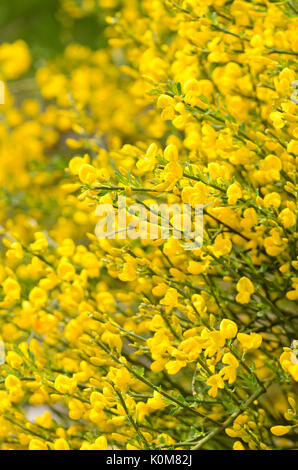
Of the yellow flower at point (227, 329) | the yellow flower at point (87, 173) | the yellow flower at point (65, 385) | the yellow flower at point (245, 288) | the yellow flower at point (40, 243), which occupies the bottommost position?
the yellow flower at point (65, 385)

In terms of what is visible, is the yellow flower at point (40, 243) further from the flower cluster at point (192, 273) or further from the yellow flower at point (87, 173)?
the yellow flower at point (87, 173)

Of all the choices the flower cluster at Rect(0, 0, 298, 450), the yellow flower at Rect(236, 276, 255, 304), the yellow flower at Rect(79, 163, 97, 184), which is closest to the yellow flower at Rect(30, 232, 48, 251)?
the flower cluster at Rect(0, 0, 298, 450)

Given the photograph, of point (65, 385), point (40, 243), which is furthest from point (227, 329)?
point (40, 243)

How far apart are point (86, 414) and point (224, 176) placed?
485 mm

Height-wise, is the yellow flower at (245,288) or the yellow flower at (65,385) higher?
the yellow flower at (245,288)

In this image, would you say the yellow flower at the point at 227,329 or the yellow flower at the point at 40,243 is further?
the yellow flower at the point at 40,243

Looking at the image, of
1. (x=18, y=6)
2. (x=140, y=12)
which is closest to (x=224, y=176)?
(x=140, y=12)

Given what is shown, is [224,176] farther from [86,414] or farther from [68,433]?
[68,433]

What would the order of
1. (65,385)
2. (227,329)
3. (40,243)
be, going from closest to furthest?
(227,329) → (65,385) → (40,243)

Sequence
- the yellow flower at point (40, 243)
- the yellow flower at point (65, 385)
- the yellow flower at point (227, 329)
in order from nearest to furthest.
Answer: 1. the yellow flower at point (227, 329)
2. the yellow flower at point (65, 385)
3. the yellow flower at point (40, 243)

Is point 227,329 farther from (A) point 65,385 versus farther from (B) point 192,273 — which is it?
(A) point 65,385

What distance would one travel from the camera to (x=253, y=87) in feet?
3.69

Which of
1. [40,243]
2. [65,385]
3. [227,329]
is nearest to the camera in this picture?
[227,329]

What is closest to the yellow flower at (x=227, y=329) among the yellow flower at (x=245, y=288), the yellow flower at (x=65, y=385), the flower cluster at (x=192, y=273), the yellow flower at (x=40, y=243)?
the flower cluster at (x=192, y=273)
